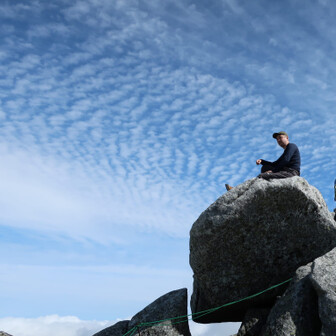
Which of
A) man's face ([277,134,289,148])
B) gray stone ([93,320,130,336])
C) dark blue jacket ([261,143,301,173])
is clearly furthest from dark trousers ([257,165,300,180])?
gray stone ([93,320,130,336])

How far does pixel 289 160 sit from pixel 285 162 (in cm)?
19

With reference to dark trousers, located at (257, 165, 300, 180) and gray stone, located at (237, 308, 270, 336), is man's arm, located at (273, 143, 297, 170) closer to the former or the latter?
dark trousers, located at (257, 165, 300, 180)

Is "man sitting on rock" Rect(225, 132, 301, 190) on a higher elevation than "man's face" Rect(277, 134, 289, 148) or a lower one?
lower

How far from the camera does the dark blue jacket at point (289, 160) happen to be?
1650cm

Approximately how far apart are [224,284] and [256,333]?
209 centimetres

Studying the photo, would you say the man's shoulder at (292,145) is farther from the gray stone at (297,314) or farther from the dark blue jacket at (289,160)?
the gray stone at (297,314)

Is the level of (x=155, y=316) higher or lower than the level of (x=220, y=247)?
lower

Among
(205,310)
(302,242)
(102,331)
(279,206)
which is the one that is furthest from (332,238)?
(102,331)

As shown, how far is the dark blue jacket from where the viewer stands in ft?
54.1

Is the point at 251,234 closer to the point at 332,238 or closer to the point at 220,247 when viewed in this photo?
the point at 220,247

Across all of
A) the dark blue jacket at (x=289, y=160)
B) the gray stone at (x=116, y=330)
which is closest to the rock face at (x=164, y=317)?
the gray stone at (x=116, y=330)

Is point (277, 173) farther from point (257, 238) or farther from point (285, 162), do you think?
point (257, 238)

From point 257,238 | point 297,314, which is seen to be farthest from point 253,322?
point 257,238

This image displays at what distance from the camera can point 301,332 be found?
42.2 feet
